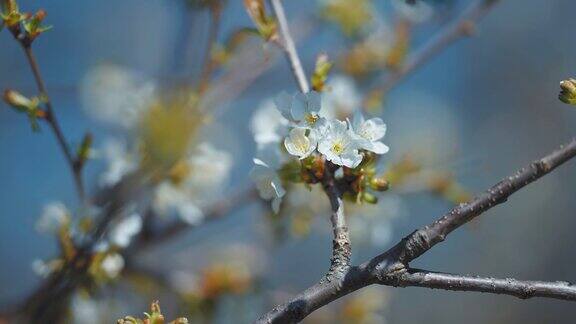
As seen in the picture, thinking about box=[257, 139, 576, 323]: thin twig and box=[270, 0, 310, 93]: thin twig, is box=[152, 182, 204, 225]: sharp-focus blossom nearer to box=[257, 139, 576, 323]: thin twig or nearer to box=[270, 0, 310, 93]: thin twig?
box=[270, 0, 310, 93]: thin twig

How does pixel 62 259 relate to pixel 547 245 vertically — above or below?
above

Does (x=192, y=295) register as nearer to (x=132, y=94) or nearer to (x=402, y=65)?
(x=132, y=94)

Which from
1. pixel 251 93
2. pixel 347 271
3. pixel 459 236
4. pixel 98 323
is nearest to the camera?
pixel 347 271

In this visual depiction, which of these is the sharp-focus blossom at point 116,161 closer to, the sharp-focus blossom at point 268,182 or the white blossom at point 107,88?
the white blossom at point 107,88

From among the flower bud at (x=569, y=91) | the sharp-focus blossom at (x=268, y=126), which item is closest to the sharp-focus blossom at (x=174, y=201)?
the sharp-focus blossom at (x=268, y=126)

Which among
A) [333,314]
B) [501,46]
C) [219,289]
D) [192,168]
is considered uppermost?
[192,168]

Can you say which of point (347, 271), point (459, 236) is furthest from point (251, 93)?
point (459, 236)

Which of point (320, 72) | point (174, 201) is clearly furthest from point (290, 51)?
point (174, 201)

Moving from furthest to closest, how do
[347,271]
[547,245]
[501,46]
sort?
[501,46]
[547,245]
[347,271]
